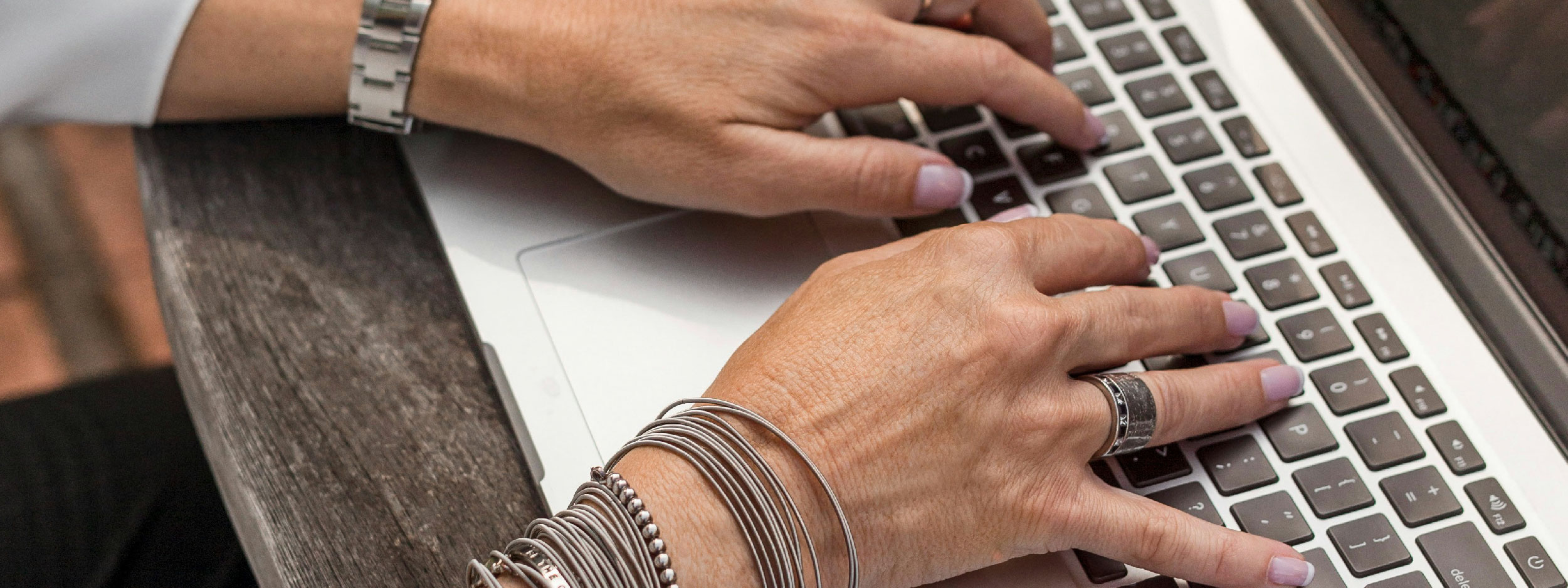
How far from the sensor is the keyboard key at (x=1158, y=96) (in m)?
0.74

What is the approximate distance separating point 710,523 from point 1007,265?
219 millimetres

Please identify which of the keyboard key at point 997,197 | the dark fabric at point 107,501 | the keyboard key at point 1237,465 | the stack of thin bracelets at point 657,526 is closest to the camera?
the stack of thin bracelets at point 657,526

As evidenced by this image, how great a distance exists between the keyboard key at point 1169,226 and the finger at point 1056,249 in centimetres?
3

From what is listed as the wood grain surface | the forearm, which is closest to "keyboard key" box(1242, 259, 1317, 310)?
the wood grain surface

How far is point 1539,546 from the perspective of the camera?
0.59 meters

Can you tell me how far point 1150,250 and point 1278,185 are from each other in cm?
11

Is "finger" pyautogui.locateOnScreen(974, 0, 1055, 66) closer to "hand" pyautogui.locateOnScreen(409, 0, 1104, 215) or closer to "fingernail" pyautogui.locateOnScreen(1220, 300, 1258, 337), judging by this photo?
"hand" pyautogui.locateOnScreen(409, 0, 1104, 215)

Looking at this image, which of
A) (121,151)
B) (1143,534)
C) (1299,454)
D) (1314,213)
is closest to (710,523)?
(1143,534)

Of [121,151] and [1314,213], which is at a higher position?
[1314,213]

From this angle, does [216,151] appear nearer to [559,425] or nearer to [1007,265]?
[559,425]

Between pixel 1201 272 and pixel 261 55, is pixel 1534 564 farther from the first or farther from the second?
pixel 261 55

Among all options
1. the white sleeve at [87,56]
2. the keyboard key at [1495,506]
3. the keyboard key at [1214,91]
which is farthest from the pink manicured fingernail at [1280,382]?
the white sleeve at [87,56]

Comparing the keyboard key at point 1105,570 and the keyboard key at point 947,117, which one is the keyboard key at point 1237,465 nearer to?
the keyboard key at point 1105,570

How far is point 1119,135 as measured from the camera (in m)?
0.73
